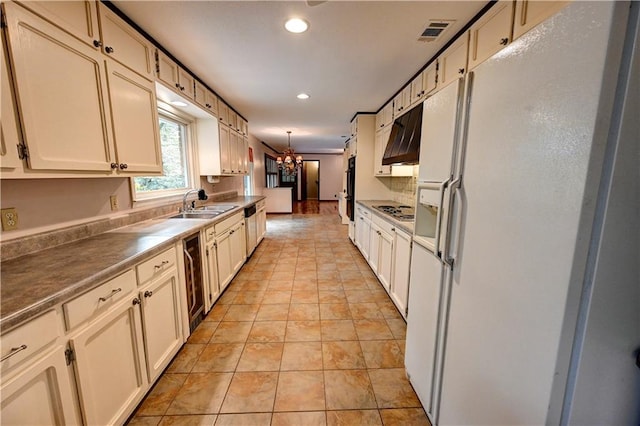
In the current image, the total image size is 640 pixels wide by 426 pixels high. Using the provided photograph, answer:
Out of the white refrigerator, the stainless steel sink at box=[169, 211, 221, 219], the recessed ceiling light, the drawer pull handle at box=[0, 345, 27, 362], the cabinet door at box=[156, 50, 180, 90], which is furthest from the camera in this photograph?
the stainless steel sink at box=[169, 211, 221, 219]

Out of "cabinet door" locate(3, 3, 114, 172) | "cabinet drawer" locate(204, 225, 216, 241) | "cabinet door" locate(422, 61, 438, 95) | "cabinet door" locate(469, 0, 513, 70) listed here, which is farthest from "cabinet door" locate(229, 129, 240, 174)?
"cabinet door" locate(469, 0, 513, 70)

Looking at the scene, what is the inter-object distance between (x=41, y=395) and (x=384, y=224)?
9.03 feet

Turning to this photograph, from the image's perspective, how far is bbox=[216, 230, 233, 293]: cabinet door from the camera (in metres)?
2.75

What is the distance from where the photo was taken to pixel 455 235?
3.81ft

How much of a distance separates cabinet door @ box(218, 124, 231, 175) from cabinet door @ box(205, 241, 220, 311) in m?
1.61

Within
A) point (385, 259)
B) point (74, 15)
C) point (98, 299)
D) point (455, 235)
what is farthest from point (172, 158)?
point (455, 235)

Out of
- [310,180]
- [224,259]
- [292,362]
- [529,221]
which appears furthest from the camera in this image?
[310,180]

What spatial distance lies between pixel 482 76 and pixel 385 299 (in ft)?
7.75

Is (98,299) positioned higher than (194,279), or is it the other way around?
(98,299)

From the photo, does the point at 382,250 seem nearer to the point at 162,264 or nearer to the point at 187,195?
the point at 162,264

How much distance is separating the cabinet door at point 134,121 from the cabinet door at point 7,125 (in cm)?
56

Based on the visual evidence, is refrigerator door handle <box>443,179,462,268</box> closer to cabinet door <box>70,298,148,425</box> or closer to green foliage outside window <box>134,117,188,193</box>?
cabinet door <box>70,298,148,425</box>

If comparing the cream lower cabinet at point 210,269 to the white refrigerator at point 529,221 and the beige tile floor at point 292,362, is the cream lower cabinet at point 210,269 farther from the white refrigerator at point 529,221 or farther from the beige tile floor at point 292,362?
the white refrigerator at point 529,221

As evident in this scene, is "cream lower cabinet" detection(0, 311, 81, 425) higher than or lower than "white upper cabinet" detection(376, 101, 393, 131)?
lower
